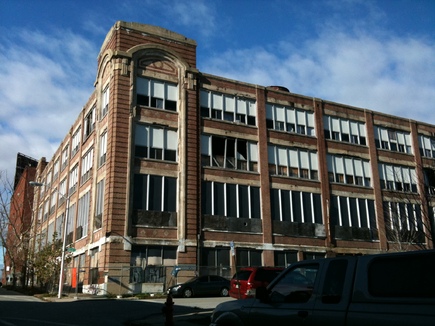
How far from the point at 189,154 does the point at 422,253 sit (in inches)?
1070

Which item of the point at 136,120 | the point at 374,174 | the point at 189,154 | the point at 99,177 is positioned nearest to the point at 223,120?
the point at 189,154

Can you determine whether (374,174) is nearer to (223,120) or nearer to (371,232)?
(371,232)

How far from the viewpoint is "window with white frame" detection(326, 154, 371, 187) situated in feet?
124

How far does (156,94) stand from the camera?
A: 32.2 metres

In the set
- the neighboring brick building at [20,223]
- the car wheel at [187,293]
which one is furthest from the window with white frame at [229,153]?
the neighboring brick building at [20,223]

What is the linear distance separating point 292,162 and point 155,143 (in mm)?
11228

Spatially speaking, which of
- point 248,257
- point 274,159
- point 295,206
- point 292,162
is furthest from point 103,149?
point 295,206

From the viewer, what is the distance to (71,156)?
142ft

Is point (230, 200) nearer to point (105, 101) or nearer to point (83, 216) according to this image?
point (83, 216)

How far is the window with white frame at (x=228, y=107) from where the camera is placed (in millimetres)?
33875

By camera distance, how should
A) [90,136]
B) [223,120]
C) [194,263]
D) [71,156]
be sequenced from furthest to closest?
[71,156], [90,136], [223,120], [194,263]

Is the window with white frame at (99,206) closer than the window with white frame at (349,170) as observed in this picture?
Yes

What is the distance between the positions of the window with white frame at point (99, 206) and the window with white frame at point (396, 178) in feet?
77.0

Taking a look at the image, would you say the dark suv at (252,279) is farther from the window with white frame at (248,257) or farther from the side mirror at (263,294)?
the side mirror at (263,294)
